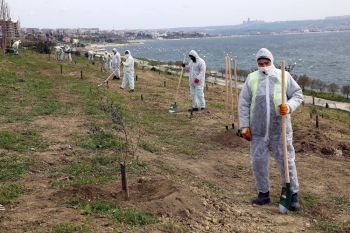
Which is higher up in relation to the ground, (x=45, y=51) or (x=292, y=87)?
(x=45, y=51)

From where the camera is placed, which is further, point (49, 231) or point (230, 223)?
point (230, 223)

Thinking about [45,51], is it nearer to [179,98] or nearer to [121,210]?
[179,98]

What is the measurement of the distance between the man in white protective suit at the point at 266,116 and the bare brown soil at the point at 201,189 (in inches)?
19.1

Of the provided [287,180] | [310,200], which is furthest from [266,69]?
[310,200]

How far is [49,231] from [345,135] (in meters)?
9.52

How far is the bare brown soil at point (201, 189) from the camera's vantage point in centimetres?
434

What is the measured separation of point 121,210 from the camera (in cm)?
446

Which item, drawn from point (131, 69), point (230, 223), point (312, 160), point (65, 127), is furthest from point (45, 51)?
point (230, 223)

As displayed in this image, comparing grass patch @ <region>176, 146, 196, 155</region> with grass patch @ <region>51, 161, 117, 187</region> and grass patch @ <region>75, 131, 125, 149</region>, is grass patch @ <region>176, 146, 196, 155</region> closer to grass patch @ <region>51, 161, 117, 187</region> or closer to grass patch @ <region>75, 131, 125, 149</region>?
grass patch @ <region>75, 131, 125, 149</region>

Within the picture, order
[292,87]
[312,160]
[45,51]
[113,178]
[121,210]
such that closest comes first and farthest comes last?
[121,210], [292,87], [113,178], [312,160], [45,51]

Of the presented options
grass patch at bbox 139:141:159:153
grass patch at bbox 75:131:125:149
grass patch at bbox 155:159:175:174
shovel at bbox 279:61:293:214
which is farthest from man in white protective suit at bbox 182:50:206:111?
shovel at bbox 279:61:293:214

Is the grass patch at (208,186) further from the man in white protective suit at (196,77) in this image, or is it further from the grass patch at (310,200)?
the man in white protective suit at (196,77)

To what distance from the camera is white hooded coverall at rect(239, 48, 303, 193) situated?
5.28 metres

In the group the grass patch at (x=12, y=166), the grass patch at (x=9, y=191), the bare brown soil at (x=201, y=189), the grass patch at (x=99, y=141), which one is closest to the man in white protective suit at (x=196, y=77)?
the bare brown soil at (x=201, y=189)
